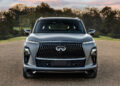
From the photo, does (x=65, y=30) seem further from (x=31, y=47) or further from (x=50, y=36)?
(x=31, y=47)

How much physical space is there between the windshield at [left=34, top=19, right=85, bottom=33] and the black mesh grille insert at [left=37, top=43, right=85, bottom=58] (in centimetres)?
147

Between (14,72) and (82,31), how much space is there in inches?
101

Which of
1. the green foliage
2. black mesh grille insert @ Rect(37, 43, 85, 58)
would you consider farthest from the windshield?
the green foliage

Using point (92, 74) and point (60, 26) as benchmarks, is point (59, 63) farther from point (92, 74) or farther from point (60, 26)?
point (60, 26)

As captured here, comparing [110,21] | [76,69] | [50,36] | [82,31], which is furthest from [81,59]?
[110,21]

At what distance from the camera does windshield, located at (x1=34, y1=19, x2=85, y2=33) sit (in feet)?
28.5

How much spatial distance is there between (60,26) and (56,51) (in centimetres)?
231

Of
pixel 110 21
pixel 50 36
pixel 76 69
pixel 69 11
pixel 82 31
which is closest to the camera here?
pixel 76 69

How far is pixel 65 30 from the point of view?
8711 mm

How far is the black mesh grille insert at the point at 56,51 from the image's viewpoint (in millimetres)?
7130

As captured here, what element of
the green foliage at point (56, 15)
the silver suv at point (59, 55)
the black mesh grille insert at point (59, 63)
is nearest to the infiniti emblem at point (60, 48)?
the silver suv at point (59, 55)

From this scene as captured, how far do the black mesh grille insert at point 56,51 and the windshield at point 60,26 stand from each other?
1.47 metres

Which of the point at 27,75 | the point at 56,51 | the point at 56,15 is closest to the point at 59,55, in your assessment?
the point at 56,51

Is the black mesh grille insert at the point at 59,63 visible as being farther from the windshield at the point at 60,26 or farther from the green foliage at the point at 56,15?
the green foliage at the point at 56,15
